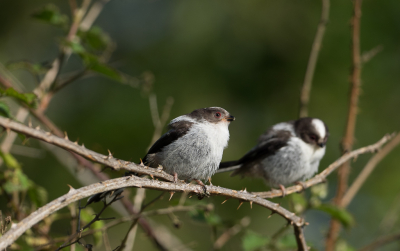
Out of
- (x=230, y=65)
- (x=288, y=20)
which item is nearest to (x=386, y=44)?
(x=288, y=20)

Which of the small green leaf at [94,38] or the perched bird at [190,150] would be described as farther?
the small green leaf at [94,38]

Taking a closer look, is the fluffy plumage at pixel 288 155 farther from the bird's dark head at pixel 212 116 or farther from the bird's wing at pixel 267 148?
the bird's dark head at pixel 212 116

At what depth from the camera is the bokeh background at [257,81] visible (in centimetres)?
852

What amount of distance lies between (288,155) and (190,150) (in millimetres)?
2608

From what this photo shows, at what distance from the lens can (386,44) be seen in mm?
9016

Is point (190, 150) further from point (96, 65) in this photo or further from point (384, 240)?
point (384, 240)

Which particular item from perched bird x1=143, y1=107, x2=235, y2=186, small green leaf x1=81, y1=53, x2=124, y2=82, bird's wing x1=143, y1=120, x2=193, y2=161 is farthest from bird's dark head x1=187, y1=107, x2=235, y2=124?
small green leaf x1=81, y1=53, x2=124, y2=82

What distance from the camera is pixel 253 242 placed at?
4195 millimetres

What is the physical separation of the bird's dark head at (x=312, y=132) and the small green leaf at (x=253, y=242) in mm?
2373

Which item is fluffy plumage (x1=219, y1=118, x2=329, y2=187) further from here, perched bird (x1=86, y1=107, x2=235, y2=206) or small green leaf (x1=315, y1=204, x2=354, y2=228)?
perched bird (x1=86, y1=107, x2=235, y2=206)

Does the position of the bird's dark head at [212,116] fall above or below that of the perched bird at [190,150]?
above

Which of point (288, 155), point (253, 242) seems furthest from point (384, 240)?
point (288, 155)

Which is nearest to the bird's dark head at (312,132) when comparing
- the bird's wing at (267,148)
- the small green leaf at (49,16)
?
the bird's wing at (267,148)

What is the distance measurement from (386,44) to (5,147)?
844 centimetres
